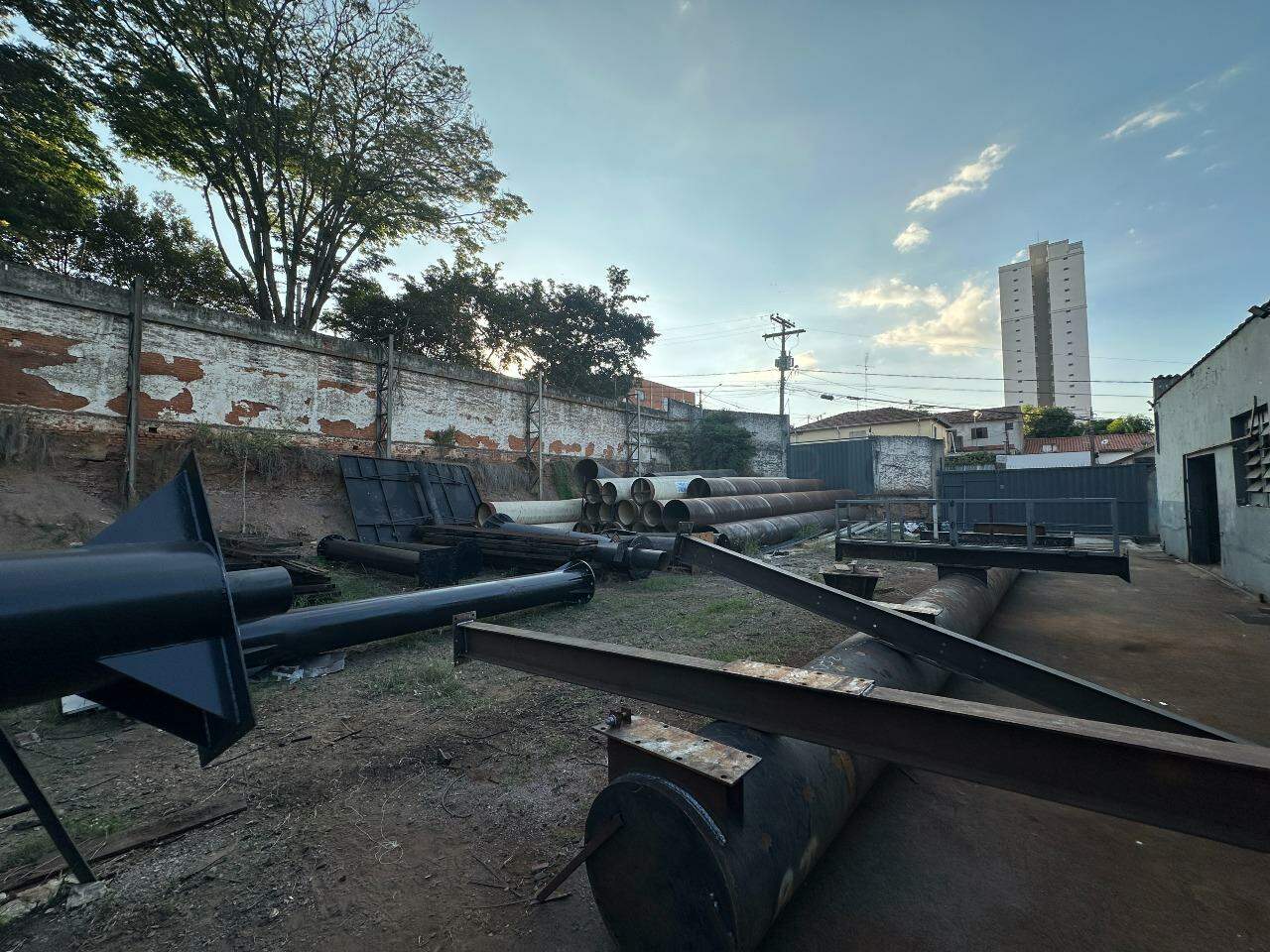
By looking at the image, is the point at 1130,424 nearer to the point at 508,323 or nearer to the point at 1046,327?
the point at 1046,327

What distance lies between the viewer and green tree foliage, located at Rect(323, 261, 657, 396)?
57.8ft

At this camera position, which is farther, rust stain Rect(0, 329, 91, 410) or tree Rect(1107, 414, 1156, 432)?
tree Rect(1107, 414, 1156, 432)

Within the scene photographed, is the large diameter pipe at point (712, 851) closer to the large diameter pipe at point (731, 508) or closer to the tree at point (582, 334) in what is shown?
the large diameter pipe at point (731, 508)

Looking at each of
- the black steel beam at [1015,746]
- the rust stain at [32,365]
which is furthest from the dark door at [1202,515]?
the rust stain at [32,365]

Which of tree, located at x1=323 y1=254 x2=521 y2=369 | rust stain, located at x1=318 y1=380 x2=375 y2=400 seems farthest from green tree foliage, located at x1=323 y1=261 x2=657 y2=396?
rust stain, located at x1=318 y1=380 x2=375 y2=400

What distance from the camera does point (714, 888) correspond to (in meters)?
1.34

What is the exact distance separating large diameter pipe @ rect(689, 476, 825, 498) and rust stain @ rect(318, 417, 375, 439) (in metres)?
7.18

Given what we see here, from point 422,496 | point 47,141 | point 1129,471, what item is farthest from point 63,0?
point 1129,471

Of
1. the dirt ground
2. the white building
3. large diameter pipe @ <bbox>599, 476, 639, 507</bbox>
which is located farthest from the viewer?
the white building

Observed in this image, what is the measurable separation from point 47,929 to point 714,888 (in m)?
2.30

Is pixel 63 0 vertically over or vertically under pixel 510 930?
over

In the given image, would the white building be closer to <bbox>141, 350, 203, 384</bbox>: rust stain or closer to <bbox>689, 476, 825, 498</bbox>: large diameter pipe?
<bbox>689, 476, 825, 498</bbox>: large diameter pipe

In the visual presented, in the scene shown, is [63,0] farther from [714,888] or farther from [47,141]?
[714,888]

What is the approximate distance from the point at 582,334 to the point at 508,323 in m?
3.05
